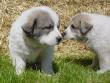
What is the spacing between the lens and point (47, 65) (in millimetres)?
7957

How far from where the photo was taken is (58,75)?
24.5 feet

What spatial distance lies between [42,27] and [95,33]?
140 centimetres

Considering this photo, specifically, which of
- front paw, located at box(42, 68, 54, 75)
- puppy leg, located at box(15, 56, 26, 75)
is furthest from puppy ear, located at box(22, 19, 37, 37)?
front paw, located at box(42, 68, 54, 75)

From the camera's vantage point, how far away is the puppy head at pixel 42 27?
7.45 m

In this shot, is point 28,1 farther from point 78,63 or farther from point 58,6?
point 78,63

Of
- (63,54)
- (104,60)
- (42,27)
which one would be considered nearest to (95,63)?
(104,60)

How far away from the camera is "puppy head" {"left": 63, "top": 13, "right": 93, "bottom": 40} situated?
27.8 feet

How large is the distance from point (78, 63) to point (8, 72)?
241cm

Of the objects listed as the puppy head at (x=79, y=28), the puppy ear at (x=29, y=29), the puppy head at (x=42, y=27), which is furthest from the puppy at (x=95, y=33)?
the puppy ear at (x=29, y=29)

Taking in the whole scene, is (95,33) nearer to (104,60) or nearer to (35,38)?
(104,60)

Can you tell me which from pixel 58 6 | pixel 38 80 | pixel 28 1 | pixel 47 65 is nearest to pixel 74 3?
pixel 58 6

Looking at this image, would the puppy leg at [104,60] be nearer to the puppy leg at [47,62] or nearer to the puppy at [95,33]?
the puppy at [95,33]

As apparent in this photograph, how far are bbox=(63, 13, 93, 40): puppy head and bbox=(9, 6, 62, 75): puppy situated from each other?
31.5 inches

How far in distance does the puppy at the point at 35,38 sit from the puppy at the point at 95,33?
0.89 m
